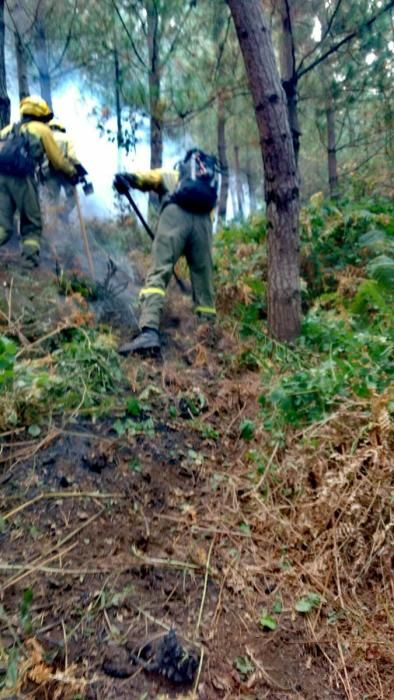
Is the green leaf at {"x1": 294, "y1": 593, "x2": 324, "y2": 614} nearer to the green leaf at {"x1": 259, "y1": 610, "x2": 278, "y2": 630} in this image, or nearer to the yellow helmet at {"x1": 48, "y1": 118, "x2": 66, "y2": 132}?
the green leaf at {"x1": 259, "y1": 610, "x2": 278, "y2": 630}

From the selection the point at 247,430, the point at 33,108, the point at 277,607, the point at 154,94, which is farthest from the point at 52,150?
the point at 277,607

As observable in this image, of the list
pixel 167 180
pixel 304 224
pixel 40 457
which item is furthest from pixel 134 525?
pixel 304 224

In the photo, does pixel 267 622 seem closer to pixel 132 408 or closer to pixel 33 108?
pixel 132 408

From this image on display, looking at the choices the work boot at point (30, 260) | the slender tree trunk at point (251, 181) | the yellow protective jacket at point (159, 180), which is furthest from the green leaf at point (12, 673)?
the slender tree trunk at point (251, 181)

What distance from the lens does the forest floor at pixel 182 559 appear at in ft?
6.40

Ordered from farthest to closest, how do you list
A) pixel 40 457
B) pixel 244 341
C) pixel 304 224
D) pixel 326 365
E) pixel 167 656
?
1. pixel 304 224
2. pixel 244 341
3. pixel 326 365
4. pixel 40 457
5. pixel 167 656

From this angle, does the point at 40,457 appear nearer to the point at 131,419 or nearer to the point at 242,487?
the point at 131,419

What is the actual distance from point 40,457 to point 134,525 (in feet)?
2.15

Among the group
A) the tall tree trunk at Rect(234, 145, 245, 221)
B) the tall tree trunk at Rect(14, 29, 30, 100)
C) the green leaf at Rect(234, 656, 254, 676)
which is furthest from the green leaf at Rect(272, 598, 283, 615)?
the tall tree trunk at Rect(234, 145, 245, 221)

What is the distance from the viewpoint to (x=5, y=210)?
5.85 metres

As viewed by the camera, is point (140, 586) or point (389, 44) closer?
point (140, 586)

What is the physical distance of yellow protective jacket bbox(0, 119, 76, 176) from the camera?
5781 mm

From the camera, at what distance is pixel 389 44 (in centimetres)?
783

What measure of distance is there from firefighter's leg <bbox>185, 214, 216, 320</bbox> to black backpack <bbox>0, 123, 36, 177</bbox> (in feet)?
6.70
